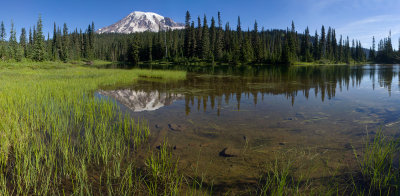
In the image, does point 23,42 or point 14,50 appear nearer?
point 14,50

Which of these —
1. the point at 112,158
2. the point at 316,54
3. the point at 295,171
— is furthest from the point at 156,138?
the point at 316,54

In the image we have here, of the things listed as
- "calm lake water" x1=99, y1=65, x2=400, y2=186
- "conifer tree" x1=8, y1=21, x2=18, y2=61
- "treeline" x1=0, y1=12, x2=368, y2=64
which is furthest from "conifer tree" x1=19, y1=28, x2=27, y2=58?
"calm lake water" x1=99, y1=65, x2=400, y2=186

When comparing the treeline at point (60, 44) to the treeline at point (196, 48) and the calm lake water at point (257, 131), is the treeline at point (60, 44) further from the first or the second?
the calm lake water at point (257, 131)

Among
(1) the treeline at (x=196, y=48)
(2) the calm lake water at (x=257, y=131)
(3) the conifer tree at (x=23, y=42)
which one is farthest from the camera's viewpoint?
(3) the conifer tree at (x=23, y=42)

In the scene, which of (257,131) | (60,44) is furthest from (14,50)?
(257,131)

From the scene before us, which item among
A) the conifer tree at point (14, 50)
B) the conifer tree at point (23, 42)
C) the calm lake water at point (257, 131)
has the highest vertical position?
the conifer tree at point (23, 42)

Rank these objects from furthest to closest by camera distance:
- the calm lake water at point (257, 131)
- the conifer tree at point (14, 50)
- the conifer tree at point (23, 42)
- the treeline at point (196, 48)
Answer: the conifer tree at point (23, 42)
the treeline at point (196, 48)
the conifer tree at point (14, 50)
the calm lake water at point (257, 131)

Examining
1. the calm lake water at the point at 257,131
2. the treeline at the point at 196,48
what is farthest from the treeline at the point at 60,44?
the calm lake water at the point at 257,131

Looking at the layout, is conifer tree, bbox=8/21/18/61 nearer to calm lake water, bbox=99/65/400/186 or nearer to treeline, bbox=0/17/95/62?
treeline, bbox=0/17/95/62

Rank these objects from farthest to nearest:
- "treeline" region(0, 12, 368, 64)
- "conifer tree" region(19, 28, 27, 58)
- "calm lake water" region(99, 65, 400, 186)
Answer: "conifer tree" region(19, 28, 27, 58), "treeline" region(0, 12, 368, 64), "calm lake water" region(99, 65, 400, 186)

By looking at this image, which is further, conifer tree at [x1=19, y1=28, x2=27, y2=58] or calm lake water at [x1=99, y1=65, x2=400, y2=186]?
conifer tree at [x1=19, y1=28, x2=27, y2=58]

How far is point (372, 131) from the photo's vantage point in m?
5.85

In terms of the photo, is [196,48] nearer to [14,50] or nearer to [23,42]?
[14,50]

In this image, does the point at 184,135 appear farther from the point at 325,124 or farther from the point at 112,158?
the point at 325,124
